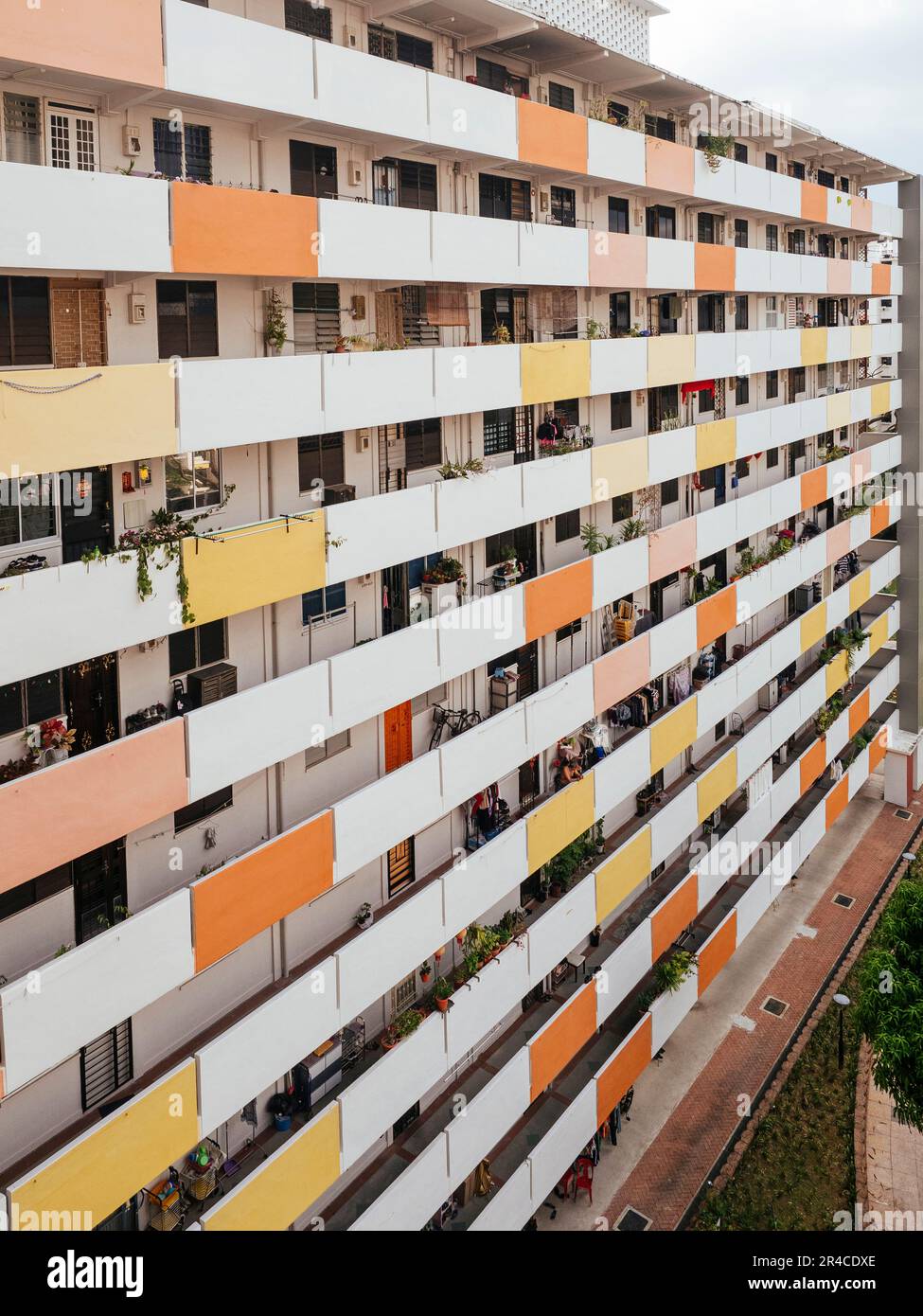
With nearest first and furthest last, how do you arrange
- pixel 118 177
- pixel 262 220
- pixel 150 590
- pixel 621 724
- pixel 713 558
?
pixel 118 177 → pixel 150 590 → pixel 262 220 → pixel 621 724 → pixel 713 558

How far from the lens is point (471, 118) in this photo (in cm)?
1576

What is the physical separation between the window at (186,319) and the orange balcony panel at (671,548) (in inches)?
437

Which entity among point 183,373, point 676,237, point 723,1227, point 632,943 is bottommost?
point 723,1227

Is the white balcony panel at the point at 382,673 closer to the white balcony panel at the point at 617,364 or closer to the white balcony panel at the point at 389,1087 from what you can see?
the white balcony panel at the point at 389,1087

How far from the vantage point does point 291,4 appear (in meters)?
14.4

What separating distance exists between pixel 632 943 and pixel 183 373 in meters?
15.6

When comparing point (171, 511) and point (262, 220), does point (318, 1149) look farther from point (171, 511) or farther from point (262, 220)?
point (262, 220)

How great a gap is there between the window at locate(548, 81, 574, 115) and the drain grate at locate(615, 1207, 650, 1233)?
22.4 metres

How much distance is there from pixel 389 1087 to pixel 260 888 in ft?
14.5

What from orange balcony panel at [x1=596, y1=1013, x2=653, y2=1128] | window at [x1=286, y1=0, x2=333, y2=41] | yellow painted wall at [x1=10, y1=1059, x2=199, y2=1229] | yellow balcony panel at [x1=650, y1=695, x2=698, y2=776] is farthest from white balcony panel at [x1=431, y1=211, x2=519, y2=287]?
orange balcony panel at [x1=596, y1=1013, x2=653, y2=1128]

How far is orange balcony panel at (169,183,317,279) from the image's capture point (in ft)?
38.7

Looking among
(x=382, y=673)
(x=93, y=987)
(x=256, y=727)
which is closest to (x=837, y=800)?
(x=382, y=673)

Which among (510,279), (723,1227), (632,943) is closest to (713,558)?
(632,943)

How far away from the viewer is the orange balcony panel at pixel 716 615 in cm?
2423
